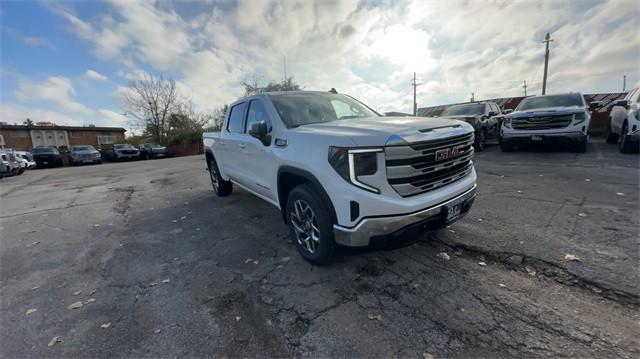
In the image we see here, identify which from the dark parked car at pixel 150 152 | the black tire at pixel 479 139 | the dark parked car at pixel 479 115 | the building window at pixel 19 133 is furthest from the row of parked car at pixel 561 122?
the building window at pixel 19 133

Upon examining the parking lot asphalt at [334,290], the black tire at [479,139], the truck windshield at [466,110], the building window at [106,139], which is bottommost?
the parking lot asphalt at [334,290]

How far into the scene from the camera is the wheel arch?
2.58 m

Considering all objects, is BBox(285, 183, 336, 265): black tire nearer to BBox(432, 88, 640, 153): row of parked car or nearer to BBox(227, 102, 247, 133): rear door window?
BBox(227, 102, 247, 133): rear door window

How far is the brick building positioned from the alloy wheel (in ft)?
168

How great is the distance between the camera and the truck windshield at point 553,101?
8.84 metres

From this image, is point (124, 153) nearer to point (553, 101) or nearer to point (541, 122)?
point (541, 122)

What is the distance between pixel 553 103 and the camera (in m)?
9.13

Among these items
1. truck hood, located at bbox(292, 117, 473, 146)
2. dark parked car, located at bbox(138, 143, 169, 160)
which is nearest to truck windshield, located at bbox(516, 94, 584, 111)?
truck hood, located at bbox(292, 117, 473, 146)

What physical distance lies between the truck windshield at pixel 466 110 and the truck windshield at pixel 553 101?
1.47 meters

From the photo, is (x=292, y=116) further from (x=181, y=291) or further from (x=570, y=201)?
(x=570, y=201)

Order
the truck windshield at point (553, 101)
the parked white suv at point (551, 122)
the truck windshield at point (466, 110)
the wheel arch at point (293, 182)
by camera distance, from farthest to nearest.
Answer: the truck windshield at point (466, 110), the truck windshield at point (553, 101), the parked white suv at point (551, 122), the wheel arch at point (293, 182)

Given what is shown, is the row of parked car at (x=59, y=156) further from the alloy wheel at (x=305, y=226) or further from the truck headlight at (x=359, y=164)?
the truck headlight at (x=359, y=164)

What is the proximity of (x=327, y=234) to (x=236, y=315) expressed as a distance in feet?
3.34

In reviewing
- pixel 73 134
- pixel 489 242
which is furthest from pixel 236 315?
pixel 73 134
